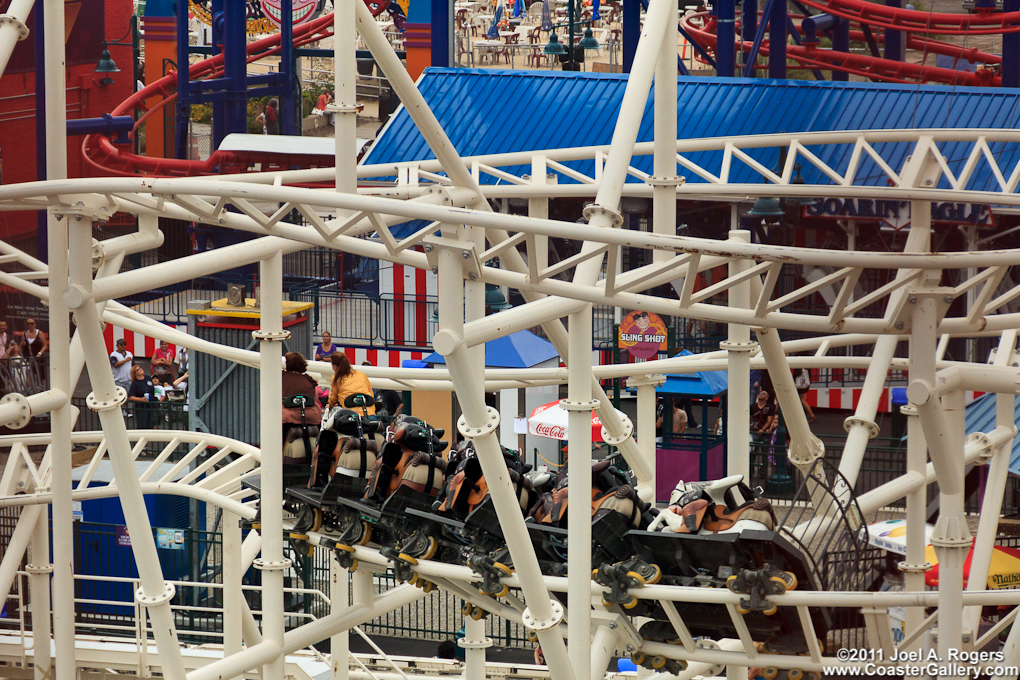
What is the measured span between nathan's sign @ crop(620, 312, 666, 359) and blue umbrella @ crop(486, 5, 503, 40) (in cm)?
1975

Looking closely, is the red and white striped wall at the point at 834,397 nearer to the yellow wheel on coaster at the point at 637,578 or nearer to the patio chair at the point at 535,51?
the yellow wheel on coaster at the point at 637,578

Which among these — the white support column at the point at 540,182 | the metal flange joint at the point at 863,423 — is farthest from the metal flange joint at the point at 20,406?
the metal flange joint at the point at 863,423

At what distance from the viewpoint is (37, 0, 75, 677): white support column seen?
9398 mm

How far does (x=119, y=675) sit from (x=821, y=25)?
2031 centimetres

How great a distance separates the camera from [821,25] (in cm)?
2797

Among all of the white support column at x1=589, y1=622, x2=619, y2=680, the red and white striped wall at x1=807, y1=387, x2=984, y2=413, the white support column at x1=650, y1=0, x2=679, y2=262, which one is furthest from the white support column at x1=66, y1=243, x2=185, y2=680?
the red and white striped wall at x1=807, y1=387, x2=984, y2=413

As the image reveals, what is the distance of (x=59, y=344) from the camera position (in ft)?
32.0

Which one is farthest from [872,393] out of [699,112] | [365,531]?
[699,112]

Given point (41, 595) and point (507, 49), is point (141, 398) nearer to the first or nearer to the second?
point (41, 595)

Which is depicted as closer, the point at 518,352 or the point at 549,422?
the point at 549,422

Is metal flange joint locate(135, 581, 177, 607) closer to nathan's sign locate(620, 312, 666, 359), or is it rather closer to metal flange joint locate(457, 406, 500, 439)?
metal flange joint locate(457, 406, 500, 439)

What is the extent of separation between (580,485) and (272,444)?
→ 95.9 inches

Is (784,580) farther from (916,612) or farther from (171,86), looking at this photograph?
(171,86)

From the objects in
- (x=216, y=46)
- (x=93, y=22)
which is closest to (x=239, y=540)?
(x=93, y=22)
